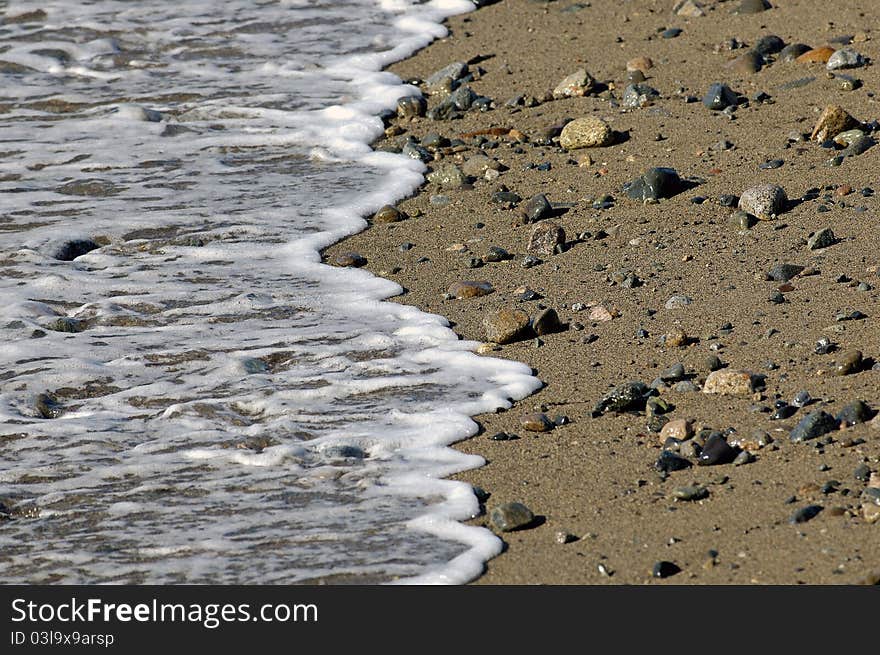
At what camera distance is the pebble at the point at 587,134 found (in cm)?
624

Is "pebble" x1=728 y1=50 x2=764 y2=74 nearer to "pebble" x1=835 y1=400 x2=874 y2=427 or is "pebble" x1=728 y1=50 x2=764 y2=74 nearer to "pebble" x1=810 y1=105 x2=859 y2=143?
"pebble" x1=810 y1=105 x2=859 y2=143

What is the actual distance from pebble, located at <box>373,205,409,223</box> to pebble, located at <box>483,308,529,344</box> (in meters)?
1.38

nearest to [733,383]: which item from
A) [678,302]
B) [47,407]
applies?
[678,302]

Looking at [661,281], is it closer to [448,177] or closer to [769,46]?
[448,177]

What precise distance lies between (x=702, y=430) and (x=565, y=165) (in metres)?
2.65

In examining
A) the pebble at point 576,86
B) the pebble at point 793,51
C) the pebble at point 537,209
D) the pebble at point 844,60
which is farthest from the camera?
the pebble at point 576,86

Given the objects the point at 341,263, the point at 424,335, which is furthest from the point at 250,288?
the point at 424,335

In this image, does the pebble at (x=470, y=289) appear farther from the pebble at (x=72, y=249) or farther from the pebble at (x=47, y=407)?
the pebble at (x=72, y=249)

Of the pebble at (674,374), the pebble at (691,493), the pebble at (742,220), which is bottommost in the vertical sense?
the pebble at (691,493)

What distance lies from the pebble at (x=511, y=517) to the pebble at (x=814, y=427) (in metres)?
0.82

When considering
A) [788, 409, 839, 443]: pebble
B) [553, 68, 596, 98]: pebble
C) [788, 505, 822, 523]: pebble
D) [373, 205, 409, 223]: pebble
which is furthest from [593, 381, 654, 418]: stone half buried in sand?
[553, 68, 596, 98]: pebble

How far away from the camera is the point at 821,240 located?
16.0 ft

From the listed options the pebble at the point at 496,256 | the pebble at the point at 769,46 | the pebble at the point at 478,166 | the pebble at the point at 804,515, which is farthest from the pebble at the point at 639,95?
the pebble at the point at 804,515

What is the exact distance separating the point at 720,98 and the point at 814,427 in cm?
315
